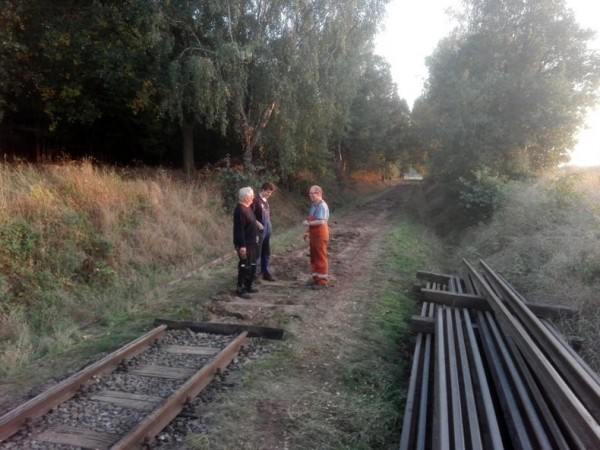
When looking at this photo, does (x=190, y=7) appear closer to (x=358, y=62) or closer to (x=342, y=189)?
(x=358, y=62)

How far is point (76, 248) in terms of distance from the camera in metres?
9.11

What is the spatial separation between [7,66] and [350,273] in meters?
12.1

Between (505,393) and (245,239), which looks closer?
(505,393)

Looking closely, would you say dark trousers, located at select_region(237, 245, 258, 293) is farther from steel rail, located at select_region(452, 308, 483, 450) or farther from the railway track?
steel rail, located at select_region(452, 308, 483, 450)

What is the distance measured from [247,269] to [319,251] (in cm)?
147

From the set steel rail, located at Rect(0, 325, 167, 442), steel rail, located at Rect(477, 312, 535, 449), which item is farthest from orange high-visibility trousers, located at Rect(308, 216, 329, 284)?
steel rail, located at Rect(0, 325, 167, 442)

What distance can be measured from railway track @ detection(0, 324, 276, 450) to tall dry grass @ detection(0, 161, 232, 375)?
3.91 feet

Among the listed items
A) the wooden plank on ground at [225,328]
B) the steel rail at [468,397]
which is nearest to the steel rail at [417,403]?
the steel rail at [468,397]

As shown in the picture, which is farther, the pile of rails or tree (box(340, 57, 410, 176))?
tree (box(340, 57, 410, 176))

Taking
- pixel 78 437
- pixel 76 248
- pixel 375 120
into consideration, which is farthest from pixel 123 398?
pixel 375 120

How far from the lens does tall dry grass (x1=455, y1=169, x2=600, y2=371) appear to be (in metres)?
7.46

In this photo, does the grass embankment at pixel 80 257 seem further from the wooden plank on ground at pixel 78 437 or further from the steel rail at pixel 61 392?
the wooden plank on ground at pixel 78 437

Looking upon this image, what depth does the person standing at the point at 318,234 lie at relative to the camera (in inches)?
356

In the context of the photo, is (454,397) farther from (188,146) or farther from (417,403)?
(188,146)
